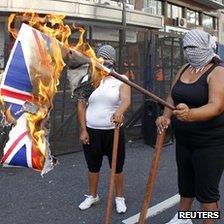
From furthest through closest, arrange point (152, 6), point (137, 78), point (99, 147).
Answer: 1. point (152, 6)
2. point (137, 78)
3. point (99, 147)

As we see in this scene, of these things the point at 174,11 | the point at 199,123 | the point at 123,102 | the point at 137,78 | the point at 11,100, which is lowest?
the point at 199,123

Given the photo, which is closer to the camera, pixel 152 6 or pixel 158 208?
pixel 158 208

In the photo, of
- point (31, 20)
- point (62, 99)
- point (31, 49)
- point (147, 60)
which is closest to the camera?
point (31, 49)

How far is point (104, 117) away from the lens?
16.1 feet

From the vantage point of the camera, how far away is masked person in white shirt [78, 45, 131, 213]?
484 centimetres

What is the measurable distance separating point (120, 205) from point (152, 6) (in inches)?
1128

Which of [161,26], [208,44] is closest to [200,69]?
[208,44]

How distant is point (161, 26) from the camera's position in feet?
94.5

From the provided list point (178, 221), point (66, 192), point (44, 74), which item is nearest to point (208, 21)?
point (66, 192)

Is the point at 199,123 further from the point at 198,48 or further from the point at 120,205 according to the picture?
the point at 120,205

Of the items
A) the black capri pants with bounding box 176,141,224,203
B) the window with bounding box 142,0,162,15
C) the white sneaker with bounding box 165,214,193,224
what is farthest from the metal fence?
the window with bounding box 142,0,162,15

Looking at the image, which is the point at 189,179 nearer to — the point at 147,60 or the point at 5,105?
the point at 5,105

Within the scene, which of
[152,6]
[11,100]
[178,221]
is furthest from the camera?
[152,6]

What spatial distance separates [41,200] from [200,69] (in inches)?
104
